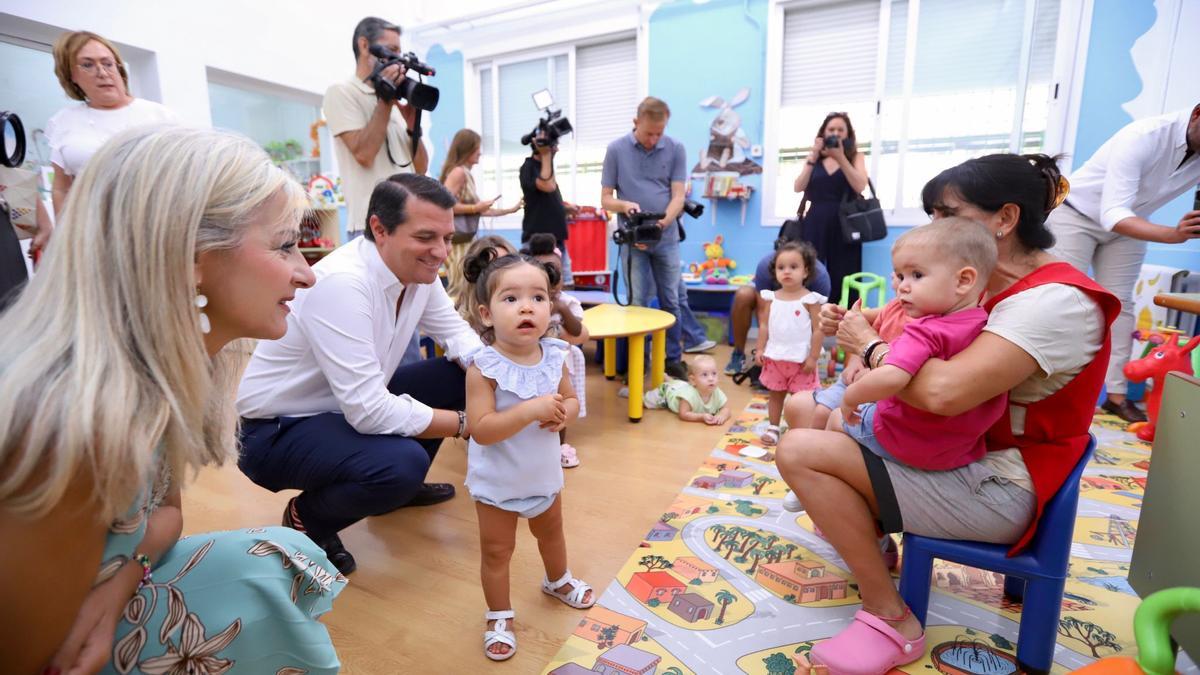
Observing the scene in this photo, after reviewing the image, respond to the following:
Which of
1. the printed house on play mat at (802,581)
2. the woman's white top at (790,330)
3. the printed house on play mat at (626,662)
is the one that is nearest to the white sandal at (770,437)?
the woman's white top at (790,330)

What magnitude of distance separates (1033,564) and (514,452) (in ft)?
3.63

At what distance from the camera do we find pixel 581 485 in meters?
2.27

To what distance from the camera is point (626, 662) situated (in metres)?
1.35

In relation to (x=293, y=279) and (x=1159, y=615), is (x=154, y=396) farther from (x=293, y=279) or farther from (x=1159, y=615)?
(x=1159, y=615)

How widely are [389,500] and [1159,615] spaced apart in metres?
1.50

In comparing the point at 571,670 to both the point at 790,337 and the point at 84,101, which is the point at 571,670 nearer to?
the point at 790,337

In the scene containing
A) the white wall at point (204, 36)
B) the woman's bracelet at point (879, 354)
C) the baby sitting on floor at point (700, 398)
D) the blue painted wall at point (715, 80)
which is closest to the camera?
the woman's bracelet at point (879, 354)

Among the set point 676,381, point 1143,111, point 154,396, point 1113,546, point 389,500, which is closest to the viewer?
point 154,396

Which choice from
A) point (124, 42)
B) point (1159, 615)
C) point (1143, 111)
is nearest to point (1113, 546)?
point (1159, 615)

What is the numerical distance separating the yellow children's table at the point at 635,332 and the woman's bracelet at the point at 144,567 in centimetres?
206

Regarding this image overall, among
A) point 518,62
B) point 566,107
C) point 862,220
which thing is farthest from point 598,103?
point 862,220

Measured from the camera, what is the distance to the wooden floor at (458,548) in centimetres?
141

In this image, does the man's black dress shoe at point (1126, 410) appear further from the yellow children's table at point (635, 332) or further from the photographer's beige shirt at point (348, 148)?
the photographer's beige shirt at point (348, 148)

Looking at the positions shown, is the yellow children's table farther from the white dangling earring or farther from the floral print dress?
the white dangling earring
